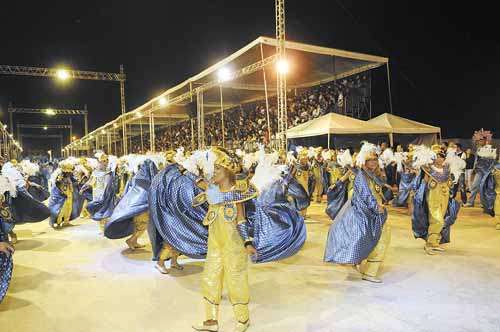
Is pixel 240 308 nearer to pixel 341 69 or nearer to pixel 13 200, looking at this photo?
pixel 13 200

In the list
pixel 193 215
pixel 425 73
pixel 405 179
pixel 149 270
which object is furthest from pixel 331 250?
pixel 425 73

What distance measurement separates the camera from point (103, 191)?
856cm

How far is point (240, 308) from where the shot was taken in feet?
11.9

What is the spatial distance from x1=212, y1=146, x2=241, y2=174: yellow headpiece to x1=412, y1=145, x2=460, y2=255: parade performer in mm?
3911

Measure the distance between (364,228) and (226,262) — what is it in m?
2.11

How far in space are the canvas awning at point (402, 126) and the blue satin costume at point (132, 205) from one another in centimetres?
1016

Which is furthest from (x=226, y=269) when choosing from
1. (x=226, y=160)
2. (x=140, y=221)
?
(x=140, y=221)

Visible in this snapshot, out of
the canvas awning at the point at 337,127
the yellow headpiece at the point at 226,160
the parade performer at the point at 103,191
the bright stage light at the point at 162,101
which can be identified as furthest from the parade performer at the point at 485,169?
the bright stage light at the point at 162,101

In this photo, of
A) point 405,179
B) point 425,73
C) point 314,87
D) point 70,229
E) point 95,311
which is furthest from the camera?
point 314,87

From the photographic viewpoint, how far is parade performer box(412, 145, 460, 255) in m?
6.33

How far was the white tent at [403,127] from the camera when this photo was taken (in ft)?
47.6

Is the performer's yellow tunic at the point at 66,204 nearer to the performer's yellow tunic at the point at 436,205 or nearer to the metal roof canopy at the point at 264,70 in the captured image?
the metal roof canopy at the point at 264,70

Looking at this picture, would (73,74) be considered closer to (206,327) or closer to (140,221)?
(140,221)

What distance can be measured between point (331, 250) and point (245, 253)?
1.83m
